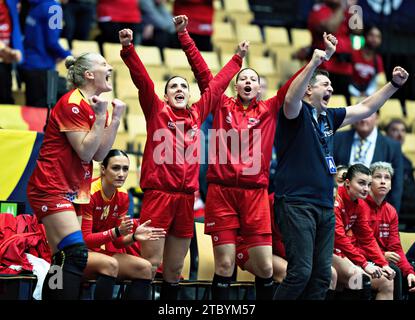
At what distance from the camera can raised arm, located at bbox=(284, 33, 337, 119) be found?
656 centimetres

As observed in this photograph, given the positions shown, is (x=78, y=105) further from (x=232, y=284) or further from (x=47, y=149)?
(x=232, y=284)

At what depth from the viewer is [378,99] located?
23.9 ft

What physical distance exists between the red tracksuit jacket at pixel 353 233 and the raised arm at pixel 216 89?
1454 millimetres

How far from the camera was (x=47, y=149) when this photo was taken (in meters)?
6.39

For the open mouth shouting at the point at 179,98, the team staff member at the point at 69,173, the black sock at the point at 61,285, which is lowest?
the black sock at the point at 61,285

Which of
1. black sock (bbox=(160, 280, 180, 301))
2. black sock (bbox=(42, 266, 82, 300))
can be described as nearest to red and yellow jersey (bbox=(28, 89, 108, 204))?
black sock (bbox=(42, 266, 82, 300))

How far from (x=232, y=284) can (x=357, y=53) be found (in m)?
5.23

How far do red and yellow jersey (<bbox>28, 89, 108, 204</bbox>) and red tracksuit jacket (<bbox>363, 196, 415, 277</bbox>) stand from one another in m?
3.07

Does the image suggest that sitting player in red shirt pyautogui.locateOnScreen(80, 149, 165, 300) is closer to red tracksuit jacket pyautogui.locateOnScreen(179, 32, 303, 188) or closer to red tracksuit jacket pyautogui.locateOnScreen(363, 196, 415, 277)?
red tracksuit jacket pyautogui.locateOnScreen(179, 32, 303, 188)

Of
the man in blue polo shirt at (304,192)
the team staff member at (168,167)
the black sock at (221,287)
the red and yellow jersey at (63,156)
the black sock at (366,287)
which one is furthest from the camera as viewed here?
the black sock at (366,287)

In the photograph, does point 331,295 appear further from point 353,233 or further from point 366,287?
point 353,233

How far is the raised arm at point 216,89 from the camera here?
24.3ft

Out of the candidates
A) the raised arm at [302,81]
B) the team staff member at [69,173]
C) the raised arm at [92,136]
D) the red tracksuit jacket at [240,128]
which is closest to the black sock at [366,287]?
the red tracksuit jacket at [240,128]

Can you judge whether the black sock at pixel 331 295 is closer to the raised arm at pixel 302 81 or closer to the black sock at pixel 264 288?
the black sock at pixel 264 288
